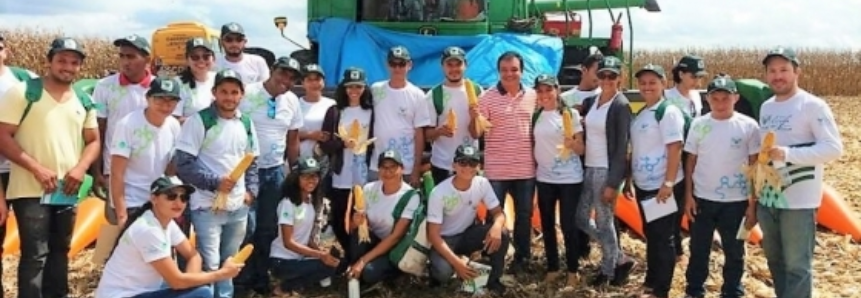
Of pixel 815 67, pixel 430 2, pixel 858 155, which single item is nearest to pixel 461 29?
pixel 430 2

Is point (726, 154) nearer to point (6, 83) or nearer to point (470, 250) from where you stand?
point (470, 250)

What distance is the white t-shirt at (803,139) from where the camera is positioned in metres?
4.71

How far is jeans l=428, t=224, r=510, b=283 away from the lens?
6137mm

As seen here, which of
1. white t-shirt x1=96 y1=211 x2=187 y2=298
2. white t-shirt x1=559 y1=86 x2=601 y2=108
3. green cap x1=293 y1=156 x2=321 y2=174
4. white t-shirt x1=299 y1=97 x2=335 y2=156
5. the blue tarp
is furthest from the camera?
the blue tarp

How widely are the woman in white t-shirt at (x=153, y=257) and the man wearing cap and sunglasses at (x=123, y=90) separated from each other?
0.98m

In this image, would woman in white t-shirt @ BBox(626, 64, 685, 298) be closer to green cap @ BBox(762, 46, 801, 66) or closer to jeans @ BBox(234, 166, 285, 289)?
green cap @ BBox(762, 46, 801, 66)

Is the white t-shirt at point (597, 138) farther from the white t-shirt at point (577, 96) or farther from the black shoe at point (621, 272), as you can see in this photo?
the black shoe at point (621, 272)

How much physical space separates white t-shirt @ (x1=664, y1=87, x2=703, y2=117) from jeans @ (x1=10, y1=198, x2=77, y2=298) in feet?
14.2

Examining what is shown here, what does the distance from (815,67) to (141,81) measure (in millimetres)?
35055

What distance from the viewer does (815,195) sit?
193 inches

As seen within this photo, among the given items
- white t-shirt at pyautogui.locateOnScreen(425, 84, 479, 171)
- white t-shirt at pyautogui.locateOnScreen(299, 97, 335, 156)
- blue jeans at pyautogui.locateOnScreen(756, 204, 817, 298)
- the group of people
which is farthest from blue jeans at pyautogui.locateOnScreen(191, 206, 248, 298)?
blue jeans at pyautogui.locateOnScreen(756, 204, 817, 298)

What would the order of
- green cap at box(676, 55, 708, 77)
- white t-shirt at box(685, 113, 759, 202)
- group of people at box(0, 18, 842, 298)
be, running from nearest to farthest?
1. group of people at box(0, 18, 842, 298)
2. white t-shirt at box(685, 113, 759, 202)
3. green cap at box(676, 55, 708, 77)

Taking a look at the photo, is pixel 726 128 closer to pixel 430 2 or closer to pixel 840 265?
pixel 840 265

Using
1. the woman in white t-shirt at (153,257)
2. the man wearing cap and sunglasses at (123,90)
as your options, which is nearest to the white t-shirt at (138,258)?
the woman in white t-shirt at (153,257)
